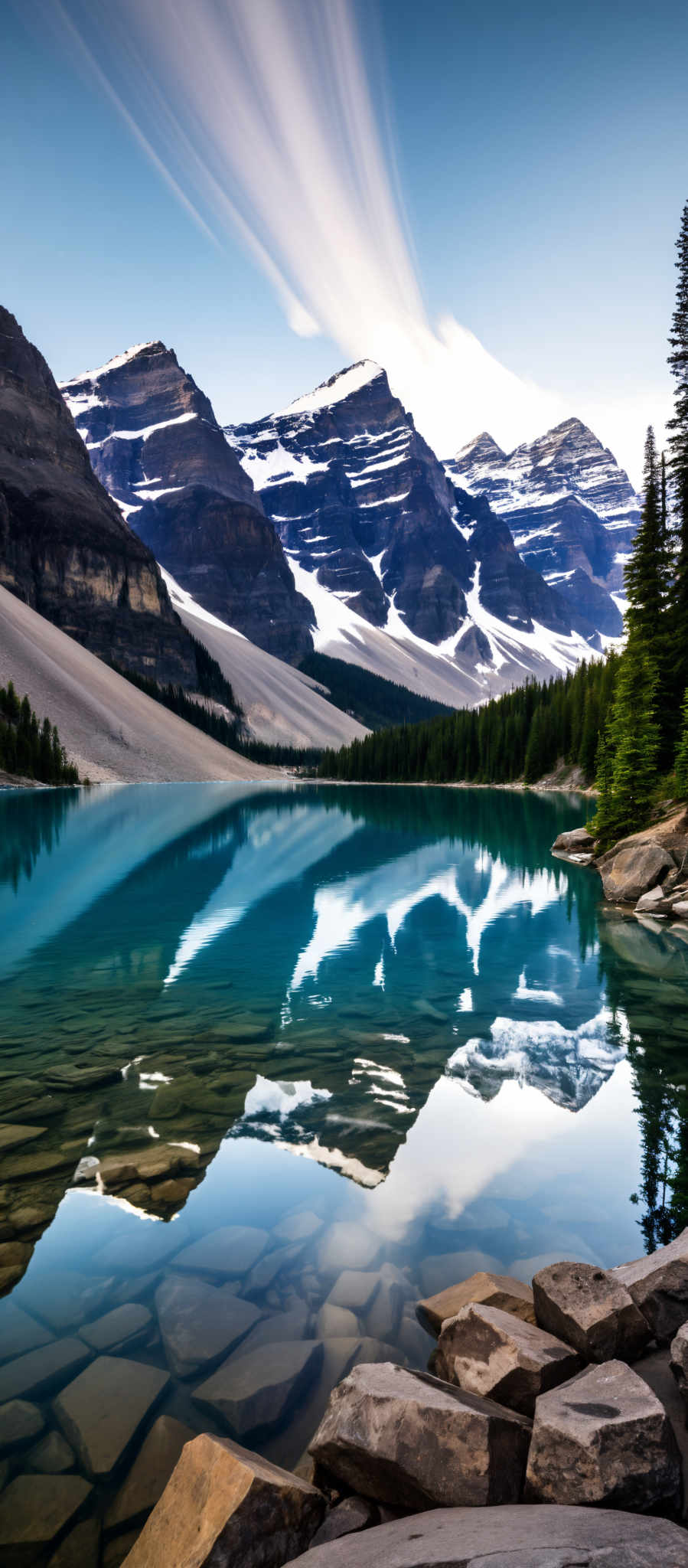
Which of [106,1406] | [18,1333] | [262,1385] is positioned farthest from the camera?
[18,1333]

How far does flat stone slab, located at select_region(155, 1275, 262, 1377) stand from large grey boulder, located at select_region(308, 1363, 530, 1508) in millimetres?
1559

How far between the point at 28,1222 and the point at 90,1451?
266 centimetres

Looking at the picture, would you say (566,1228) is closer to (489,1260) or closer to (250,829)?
(489,1260)

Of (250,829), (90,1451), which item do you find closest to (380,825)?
(250,829)

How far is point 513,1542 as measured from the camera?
8.66 feet

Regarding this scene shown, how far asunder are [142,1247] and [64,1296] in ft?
2.60

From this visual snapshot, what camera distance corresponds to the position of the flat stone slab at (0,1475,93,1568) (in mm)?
3666

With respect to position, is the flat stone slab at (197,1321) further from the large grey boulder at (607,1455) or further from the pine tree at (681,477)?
the pine tree at (681,477)

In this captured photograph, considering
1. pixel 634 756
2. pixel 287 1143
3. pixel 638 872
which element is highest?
pixel 634 756

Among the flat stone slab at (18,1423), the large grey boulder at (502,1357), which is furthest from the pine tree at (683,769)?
the flat stone slab at (18,1423)

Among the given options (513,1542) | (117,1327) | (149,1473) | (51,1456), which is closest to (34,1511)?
(51,1456)

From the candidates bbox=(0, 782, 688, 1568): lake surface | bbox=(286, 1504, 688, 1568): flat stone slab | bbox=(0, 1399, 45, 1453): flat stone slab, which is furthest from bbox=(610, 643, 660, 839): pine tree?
bbox=(286, 1504, 688, 1568): flat stone slab

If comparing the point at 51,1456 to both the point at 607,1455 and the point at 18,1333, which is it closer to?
the point at 18,1333

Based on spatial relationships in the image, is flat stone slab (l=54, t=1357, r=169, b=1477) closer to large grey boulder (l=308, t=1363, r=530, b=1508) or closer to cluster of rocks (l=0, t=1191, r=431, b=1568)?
cluster of rocks (l=0, t=1191, r=431, b=1568)
